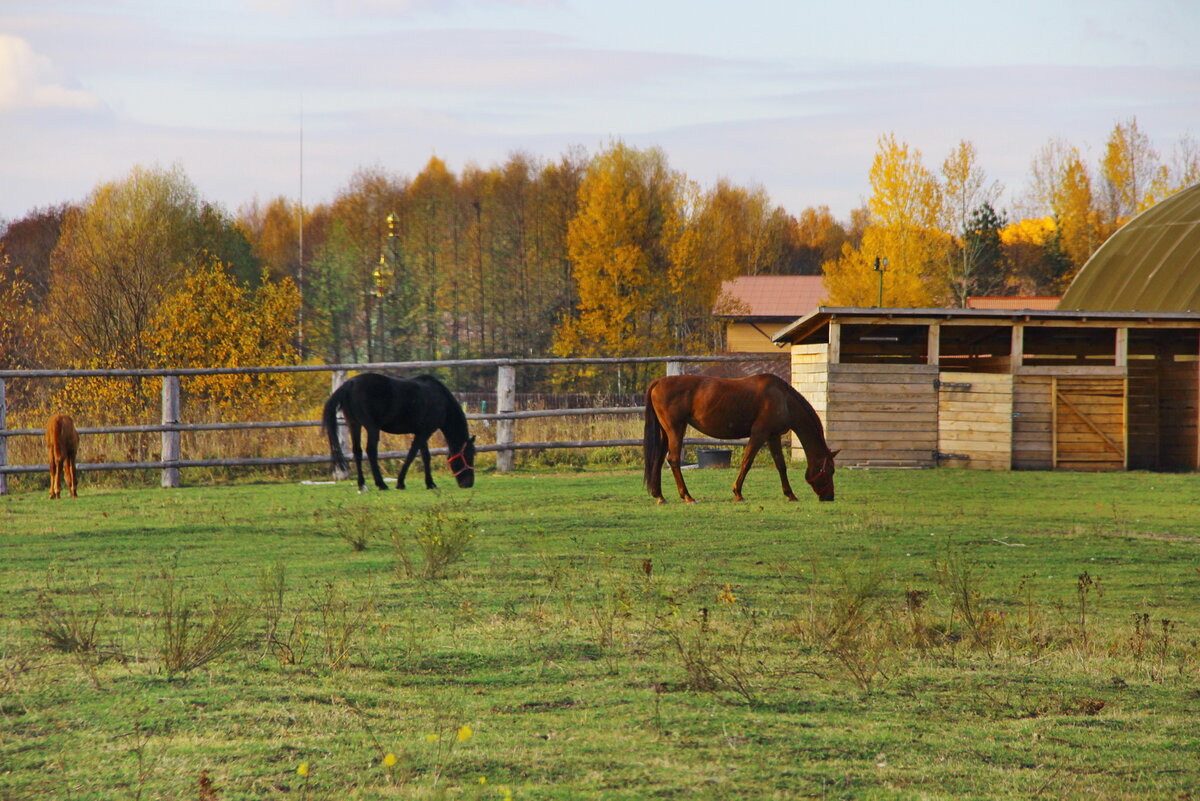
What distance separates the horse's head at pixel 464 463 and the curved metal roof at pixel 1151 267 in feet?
49.6

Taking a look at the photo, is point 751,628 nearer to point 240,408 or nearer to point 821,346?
point 821,346

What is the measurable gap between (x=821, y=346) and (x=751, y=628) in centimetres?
1400

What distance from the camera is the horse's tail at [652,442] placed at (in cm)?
1365

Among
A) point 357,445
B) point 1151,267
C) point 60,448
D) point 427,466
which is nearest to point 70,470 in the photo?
point 60,448

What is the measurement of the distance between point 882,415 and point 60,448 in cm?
1158

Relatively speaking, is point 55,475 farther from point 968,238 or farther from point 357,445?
point 968,238

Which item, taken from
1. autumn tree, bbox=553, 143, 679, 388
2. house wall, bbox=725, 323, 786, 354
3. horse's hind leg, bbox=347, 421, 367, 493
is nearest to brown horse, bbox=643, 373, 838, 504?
horse's hind leg, bbox=347, 421, 367, 493

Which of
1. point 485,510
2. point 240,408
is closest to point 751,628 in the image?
point 485,510

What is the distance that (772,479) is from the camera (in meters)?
16.4

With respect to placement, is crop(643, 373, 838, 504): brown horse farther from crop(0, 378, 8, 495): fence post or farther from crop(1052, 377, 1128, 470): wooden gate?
crop(0, 378, 8, 495): fence post

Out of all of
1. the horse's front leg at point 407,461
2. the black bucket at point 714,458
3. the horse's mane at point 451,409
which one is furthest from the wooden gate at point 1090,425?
the horse's front leg at point 407,461

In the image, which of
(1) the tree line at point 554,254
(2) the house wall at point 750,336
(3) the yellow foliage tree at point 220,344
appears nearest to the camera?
(3) the yellow foliage tree at point 220,344

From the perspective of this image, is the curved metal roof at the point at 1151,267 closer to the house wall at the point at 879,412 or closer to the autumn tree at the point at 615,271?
the house wall at the point at 879,412

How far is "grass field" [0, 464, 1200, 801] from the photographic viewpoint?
4109 mm
